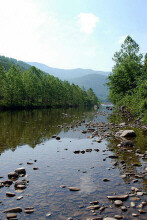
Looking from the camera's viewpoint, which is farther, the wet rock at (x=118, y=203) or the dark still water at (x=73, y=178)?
the wet rock at (x=118, y=203)

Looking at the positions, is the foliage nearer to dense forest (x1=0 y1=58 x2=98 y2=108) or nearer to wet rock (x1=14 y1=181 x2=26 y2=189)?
dense forest (x1=0 y1=58 x2=98 y2=108)

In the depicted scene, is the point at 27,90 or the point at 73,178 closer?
the point at 73,178

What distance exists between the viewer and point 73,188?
10336 millimetres

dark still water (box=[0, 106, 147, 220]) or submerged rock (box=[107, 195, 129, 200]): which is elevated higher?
submerged rock (box=[107, 195, 129, 200])

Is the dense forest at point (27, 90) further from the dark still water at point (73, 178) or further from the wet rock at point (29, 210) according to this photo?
the wet rock at point (29, 210)

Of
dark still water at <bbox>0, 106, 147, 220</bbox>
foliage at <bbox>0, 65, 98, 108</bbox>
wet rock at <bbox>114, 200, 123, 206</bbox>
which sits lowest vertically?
dark still water at <bbox>0, 106, 147, 220</bbox>

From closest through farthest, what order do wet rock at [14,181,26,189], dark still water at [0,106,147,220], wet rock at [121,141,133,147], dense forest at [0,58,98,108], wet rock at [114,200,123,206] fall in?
dark still water at [0,106,147,220], wet rock at [114,200,123,206], wet rock at [14,181,26,189], wet rock at [121,141,133,147], dense forest at [0,58,98,108]

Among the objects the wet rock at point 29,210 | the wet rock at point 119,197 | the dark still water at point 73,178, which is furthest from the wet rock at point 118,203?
the wet rock at point 29,210

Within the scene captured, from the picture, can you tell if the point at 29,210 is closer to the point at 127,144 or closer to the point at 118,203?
the point at 118,203

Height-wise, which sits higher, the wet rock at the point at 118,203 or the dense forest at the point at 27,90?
the dense forest at the point at 27,90

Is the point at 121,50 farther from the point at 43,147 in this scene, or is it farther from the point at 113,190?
the point at 113,190

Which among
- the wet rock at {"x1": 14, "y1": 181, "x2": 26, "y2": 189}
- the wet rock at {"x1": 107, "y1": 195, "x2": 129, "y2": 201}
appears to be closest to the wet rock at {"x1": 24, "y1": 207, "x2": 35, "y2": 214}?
the wet rock at {"x1": 14, "y1": 181, "x2": 26, "y2": 189}

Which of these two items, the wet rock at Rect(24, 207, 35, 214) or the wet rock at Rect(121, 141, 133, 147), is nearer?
the wet rock at Rect(24, 207, 35, 214)

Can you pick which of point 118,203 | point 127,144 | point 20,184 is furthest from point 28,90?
point 118,203
